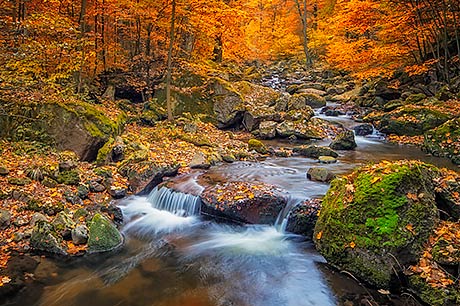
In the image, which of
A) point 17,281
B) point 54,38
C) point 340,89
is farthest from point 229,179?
point 340,89

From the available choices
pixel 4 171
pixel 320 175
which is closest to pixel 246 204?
pixel 320 175

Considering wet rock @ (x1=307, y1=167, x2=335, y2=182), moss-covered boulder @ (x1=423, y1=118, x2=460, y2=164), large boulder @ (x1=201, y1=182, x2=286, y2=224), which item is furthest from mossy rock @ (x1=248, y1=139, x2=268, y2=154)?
moss-covered boulder @ (x1=423, y1=118, x2=460, y2=164)

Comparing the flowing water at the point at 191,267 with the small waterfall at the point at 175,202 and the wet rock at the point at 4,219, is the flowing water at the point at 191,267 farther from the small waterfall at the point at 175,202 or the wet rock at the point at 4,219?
the wet rock at the point at 4,219

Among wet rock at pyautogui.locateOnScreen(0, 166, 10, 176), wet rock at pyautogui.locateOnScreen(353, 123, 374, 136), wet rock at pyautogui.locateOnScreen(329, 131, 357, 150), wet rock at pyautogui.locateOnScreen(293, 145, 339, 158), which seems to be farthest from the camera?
wet rock at pyautogui.locateOnScreen(353, 123, 374, 136)

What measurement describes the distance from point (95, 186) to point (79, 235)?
2.22 metres

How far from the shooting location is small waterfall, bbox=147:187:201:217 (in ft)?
26.5

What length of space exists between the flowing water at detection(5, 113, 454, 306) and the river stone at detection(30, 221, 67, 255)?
32cm

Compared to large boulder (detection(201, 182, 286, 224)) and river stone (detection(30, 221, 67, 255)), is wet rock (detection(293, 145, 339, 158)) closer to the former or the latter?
large boulder (detection(201, 182, 286, 224))

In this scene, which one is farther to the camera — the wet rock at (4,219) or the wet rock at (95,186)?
the wet rock at (95,186)

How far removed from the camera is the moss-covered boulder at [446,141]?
10.7 meters

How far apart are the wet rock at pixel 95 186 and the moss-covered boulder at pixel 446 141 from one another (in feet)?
33.0

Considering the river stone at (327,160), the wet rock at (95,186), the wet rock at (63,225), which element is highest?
the river stone at (327,160)

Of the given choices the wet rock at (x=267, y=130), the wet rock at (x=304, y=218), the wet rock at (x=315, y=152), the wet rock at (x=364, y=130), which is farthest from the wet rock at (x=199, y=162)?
the wet rock at (x=364, y=130)

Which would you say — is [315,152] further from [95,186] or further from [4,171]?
[4,171]
